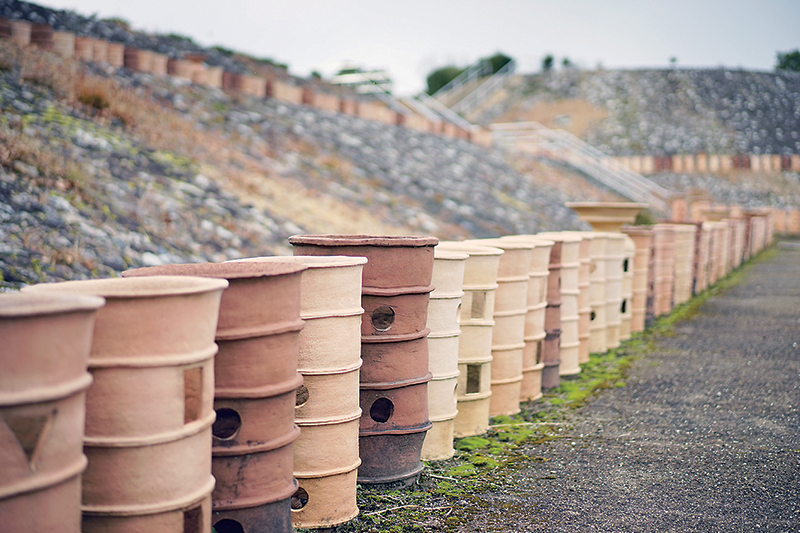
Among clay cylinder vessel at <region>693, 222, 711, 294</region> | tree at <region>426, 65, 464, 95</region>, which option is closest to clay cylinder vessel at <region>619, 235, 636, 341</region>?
clay cylinder vessel at <region>693, 222, 711, 294</region>

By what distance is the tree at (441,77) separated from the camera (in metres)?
81.1

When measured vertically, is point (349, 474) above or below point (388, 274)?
below

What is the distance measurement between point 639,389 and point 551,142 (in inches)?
1279

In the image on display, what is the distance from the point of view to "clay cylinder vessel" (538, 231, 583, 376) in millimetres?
7227

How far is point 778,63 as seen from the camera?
95.9 m

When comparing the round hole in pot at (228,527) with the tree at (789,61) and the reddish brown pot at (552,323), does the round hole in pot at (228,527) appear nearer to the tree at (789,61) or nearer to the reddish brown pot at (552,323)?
the reddish brown pot at (552,323)

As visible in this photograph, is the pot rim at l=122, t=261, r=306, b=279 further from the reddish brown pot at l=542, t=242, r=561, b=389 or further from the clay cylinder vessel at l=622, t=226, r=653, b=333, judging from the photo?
the clay cylinder vessel at l=622, t=226, r=653, b=333

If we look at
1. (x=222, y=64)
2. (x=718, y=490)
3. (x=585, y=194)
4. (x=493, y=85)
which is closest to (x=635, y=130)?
(x=493, y=85)

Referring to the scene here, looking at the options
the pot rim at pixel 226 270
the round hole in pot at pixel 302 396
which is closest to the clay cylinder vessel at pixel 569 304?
the round hole in pot at pixel 302 396

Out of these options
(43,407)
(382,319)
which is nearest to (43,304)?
(43,407)

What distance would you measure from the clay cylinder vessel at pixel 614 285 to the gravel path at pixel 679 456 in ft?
1.78

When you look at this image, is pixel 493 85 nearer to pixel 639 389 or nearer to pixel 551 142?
pixel 551 142

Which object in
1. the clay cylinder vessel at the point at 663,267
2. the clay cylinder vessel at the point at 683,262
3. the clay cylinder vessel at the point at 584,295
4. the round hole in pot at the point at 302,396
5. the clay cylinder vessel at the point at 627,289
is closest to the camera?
the round hole in pot at the point at 302,396

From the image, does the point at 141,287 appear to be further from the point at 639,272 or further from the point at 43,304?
the point at 639,272
